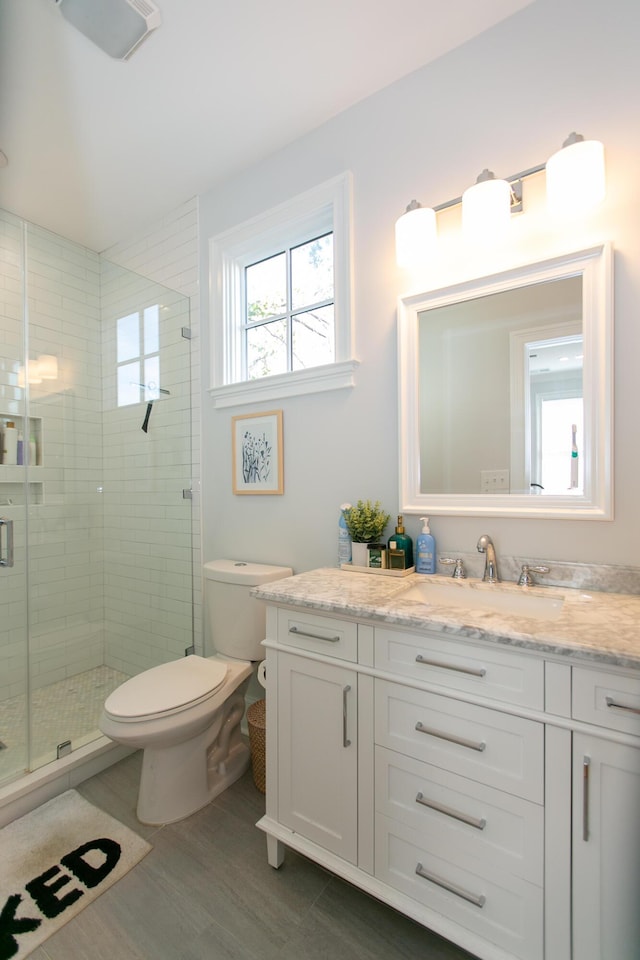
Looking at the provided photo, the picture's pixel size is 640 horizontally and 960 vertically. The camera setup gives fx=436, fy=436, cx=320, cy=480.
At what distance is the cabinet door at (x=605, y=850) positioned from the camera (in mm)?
847

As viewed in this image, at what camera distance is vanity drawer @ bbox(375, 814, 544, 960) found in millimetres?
950

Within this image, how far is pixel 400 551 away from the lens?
1.54m

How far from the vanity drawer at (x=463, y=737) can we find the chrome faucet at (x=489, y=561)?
0.48 metres

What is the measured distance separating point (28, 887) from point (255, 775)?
30.2 inches

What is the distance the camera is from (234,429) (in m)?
2.16

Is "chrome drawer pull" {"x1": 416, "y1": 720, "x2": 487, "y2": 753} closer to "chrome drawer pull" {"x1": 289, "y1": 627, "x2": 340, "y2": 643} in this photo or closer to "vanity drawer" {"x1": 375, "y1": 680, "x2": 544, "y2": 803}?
"vanity drawer" {"x1": 375, "y1": 680, "x2": 544, "y2": 803}

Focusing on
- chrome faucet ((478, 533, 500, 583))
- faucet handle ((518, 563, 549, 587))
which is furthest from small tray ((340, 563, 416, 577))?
faucet handle ((518, 563, 549, 587))

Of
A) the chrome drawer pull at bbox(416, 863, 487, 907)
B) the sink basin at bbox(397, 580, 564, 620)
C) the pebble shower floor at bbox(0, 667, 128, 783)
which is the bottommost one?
the pebble shower floor at bbox(0, 667, 128, 783)

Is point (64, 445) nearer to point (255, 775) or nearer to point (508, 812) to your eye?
point (255, 775)

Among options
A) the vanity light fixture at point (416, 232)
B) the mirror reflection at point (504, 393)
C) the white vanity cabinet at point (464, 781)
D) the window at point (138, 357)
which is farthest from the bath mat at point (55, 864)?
the vanity light fixture at point (416, 232)

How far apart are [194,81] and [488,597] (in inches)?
84.1

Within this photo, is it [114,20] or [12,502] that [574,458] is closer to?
[114,20]

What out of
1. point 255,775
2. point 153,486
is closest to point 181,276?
point 153,486

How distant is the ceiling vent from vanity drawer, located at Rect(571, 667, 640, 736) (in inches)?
86.8
